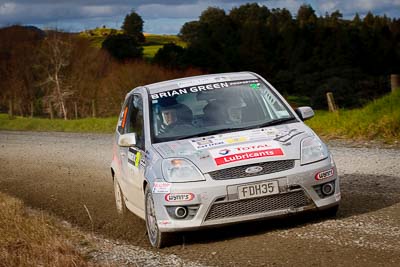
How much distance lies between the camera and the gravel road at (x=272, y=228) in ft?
21.0

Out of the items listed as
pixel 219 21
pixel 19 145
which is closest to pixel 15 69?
pixel 219 21

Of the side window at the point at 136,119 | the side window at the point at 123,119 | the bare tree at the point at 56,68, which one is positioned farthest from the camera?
the bare tree at the point at 56,68

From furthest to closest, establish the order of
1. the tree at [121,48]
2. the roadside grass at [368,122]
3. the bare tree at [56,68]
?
1. the tree at [121,48]
2. the bare tree at [56,68]
3. the roadside grass at [368,122]

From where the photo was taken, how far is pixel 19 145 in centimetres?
2452

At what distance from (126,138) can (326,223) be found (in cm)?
232

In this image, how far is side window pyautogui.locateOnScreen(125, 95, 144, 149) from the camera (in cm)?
834

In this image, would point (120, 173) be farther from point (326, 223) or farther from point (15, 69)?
point (15, 69)

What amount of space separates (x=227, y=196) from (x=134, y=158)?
1.64 metres

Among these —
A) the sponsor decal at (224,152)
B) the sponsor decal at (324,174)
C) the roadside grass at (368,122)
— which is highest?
the sponsor decal at (224,152)

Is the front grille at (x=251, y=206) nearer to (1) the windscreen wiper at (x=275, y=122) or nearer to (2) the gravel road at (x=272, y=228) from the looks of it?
(2) the gravel road at (x=272, y=228)

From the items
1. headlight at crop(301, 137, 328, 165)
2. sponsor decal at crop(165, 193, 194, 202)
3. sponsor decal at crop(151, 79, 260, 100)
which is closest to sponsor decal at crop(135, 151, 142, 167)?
sponsor decal at crop(151, 79, 260, 100)

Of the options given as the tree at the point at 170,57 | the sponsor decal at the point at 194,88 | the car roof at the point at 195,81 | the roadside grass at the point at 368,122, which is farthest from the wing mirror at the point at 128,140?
→ the tree at the point at 170,57

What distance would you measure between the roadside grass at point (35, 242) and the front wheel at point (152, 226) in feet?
2.50

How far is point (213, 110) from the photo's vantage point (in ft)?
27.2
